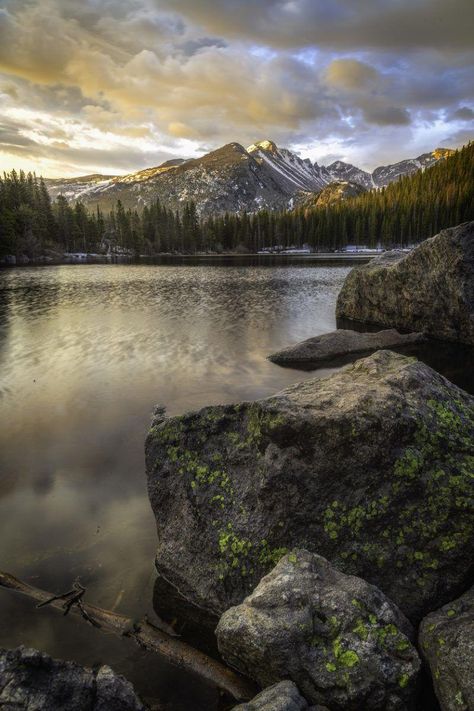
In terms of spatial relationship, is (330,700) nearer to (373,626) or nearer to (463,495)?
(373,626)

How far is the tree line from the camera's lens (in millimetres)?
150125

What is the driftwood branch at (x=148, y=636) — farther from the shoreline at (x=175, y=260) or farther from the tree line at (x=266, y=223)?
the tree line at (x=266, y=223)

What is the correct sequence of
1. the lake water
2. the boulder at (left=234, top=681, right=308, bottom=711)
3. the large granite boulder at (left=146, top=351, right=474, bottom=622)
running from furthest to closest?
the lake water
the large granite boulder at (left=146, top=351, right=474, bottom=622)
the boulder at (left=234, top=681, right=308, bottom=711)

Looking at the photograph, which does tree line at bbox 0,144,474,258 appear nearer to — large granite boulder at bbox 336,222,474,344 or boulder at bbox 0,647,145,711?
large granite boulder at bbox 336,222,474,344

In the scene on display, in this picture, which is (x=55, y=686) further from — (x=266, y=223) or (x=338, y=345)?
(x=266, y=223)

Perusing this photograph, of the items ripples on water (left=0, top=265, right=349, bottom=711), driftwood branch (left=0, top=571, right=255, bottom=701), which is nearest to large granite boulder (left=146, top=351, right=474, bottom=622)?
driftwood branch (left=0, top=571, right=255, bottom=701)

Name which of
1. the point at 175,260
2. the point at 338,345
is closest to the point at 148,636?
the point at 338,345

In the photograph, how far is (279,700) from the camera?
13.5ft

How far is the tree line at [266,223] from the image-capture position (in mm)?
150125

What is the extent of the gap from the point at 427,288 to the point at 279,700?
24.2 m

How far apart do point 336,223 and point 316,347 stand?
567ft

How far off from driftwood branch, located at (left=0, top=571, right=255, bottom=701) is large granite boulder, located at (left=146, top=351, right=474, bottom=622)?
0.74m

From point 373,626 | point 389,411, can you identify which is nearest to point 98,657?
point 373,626

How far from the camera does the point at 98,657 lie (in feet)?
17.8
